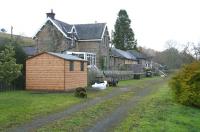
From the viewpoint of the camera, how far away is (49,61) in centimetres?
2952

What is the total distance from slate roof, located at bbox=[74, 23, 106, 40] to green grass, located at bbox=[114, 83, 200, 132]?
31066 millimetres

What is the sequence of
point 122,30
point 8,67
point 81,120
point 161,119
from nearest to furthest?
1. point 81,120
2. point 161,119
3. point 8,67
4. point 122,30

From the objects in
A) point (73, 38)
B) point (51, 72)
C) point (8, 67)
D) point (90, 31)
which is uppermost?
point (90, 31)

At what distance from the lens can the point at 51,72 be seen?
29234 mm

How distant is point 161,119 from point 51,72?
1552cm

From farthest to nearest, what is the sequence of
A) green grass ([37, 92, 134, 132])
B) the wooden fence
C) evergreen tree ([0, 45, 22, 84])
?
1. the wooden fence
2. evergreen tree ([0, 45, 22, 84])
3. green grass ([37, 92, 134, 132])

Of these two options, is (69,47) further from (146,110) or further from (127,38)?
(127,38)

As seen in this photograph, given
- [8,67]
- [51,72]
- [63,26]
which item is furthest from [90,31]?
[8,67]

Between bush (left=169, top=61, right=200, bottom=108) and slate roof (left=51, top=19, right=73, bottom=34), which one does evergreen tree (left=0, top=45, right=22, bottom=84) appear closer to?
bush (left=169, top=61, right=200, bottom=108)

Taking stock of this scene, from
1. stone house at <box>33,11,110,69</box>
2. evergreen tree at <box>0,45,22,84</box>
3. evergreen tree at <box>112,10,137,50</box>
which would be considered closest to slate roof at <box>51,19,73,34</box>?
stone house at <box>33,11,110,69</box>

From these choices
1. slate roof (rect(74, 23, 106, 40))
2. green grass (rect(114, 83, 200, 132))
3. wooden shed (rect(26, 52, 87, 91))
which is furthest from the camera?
slate roof (rect(74, 23, 106, 40))

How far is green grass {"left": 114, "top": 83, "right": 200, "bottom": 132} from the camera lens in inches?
528

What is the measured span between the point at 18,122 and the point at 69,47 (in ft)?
115

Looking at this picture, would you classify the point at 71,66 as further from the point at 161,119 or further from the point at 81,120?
the point at 81,120
